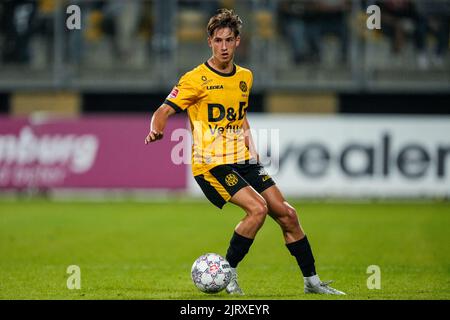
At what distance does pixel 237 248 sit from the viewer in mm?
8773

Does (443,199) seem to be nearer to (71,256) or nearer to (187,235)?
(187,235)

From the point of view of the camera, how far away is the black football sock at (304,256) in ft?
28.9

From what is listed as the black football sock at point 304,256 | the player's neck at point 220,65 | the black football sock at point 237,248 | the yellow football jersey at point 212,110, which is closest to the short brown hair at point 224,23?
the player's neck at point 220,65

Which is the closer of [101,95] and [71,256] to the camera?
[71,256]

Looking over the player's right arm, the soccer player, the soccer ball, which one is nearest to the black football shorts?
the soccer player

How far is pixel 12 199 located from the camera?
73.9 feet

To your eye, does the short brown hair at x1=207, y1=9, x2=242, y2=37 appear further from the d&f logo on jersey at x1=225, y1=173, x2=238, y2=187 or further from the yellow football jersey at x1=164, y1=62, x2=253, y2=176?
the d&f logo on jersey at x1=225, y1=173, x2=238, y2=187

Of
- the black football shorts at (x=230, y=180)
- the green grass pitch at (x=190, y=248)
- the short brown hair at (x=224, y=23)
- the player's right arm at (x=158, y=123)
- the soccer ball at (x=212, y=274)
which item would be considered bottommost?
the green grass pitch at (x=190, y=248)

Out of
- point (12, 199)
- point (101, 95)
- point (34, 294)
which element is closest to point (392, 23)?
point (101, 95)

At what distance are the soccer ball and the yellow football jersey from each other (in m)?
0.82

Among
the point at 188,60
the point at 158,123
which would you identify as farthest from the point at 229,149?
the point at 188,60

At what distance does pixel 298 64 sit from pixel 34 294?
16.9 meters

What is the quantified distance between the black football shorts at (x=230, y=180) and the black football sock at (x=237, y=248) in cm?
35

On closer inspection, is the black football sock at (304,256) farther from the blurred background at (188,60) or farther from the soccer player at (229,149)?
the blurred background at (188,60)
